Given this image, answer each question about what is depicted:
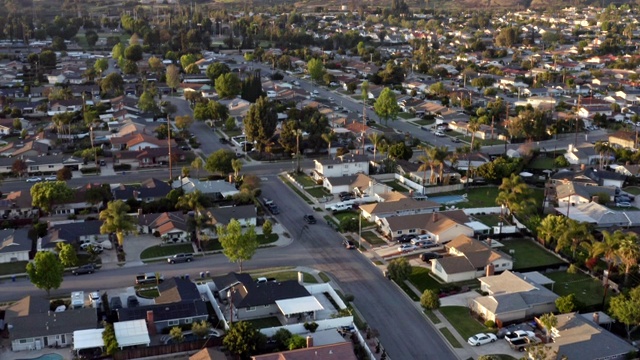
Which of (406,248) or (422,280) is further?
(406,248)

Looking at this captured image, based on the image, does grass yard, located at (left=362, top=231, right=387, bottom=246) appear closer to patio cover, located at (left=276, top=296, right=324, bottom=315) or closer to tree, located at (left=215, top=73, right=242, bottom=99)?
patio cover, located at (left=276, top=296, right=324, bottom=315)

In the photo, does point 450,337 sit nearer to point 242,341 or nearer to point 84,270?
point 242,341

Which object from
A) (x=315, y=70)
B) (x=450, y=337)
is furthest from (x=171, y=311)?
(x=315, y=70)

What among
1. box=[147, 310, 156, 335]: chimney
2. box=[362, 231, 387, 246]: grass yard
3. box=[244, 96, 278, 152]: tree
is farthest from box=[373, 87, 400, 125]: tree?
box=[147, 310, 156, 335]: chimney

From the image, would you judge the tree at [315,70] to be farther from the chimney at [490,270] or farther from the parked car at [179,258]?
the chimney at [490,270]

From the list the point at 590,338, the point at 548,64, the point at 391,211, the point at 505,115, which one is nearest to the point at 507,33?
the point at 548,64

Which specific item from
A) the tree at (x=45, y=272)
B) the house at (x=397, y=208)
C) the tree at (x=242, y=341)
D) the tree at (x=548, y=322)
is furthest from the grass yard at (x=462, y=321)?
the tree at (x=45, y=272)

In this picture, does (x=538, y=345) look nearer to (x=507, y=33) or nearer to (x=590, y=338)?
(x=590, y=338)
